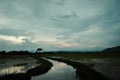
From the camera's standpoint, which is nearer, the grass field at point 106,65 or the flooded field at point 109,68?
the flooded field at point 109,68

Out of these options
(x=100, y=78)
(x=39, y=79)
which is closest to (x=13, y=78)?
(x=39, y=79)

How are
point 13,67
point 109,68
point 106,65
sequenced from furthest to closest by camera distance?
point 106,65 < point 13,67 < point 109,68

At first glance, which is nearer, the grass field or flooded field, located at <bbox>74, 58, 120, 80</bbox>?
flooded field, located at <bbox>74, 58, 120, 80</bbox>

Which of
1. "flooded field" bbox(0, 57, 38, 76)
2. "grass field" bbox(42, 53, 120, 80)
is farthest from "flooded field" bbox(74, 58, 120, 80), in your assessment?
"flooded field" bbox(0, 57, 38, 76)

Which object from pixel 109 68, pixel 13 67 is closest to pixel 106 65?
pixel 109 68

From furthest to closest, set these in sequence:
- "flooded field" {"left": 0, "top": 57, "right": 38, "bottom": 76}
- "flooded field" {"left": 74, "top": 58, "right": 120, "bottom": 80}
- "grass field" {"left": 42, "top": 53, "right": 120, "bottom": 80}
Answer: "flooded field" {"left": 0, "top": 57, "right": 38, "bottom": 76}, "grass field" {"left": 42, "top": 53, "right": 120, "bottom": 80}, "flooded field" {"left": 74, "top": 58, "right": 120, "bottom": 80}

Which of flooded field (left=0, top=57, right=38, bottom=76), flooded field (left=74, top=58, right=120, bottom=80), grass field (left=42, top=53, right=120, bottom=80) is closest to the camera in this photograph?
flooded field (left=74, top=58, right=120, bottom=80)

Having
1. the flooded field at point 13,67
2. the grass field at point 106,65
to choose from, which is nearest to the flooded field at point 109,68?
the grass field at point 106,65

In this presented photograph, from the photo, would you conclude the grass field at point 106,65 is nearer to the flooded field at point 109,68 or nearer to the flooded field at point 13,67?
the flooded field at point 109,68

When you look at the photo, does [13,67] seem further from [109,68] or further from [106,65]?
[106,65]

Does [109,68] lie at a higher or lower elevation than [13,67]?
lower

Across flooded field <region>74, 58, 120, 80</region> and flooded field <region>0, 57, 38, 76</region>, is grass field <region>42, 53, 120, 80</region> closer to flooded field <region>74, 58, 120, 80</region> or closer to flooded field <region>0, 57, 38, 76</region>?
flooded field <region>74, 58, 120, 80</region>

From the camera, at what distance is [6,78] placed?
711 inches

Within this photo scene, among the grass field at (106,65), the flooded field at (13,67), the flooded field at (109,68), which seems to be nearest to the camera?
the flooded field at (109,68)
